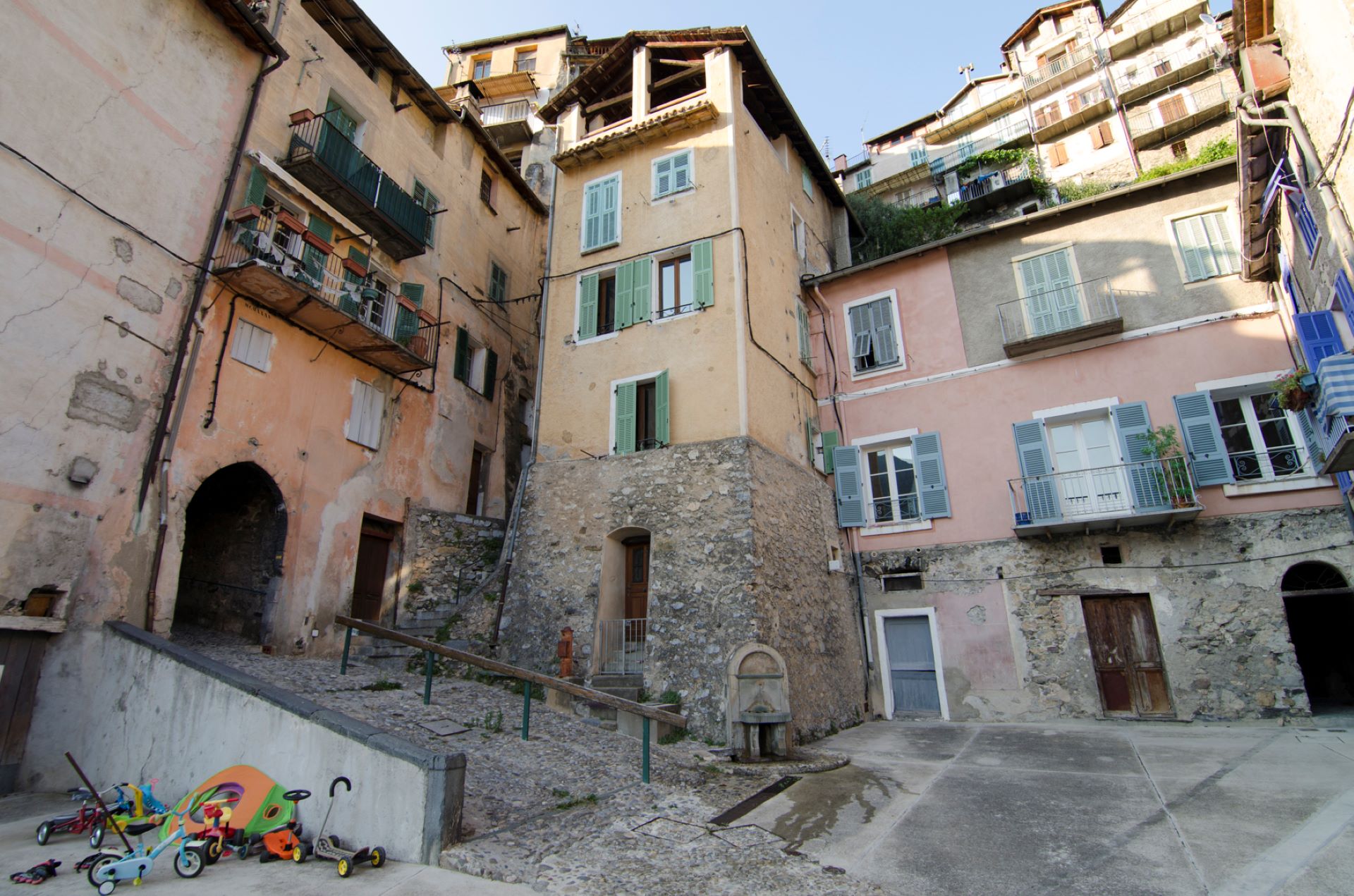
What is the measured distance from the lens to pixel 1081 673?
1162cm

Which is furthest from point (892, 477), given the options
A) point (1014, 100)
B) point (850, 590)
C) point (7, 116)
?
point (1014, 100)

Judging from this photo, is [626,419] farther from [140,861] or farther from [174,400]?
[140,861]

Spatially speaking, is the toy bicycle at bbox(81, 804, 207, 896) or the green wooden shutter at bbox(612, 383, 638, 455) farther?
the green wooden shutter at bbox(612, 383, 638, 455)

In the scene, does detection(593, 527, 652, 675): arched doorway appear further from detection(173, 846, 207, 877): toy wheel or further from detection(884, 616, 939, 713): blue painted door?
detection(173, 846, 207, 877): toy wheel

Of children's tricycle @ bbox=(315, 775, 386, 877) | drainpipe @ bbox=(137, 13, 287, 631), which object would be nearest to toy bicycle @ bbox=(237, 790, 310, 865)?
children's tricycle @ bbox=(315, 775, 386, 877)

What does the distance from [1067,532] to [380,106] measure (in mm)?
16991

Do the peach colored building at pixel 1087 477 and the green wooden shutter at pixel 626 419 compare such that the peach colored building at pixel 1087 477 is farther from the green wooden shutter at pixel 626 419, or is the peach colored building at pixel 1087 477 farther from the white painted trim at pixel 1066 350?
the green wooden shutter at pixel 626 419

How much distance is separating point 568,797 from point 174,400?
8.26 metres

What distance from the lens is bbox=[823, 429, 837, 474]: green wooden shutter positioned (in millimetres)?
14883

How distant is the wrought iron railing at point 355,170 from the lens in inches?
493

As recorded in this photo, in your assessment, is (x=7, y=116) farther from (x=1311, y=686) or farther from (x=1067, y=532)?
(x=1311, y=686)

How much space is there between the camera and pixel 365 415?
13.4 metres

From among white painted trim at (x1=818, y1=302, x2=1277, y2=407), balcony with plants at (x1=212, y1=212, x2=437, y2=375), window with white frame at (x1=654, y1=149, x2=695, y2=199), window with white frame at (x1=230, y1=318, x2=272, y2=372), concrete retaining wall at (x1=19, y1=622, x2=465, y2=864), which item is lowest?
concrete retaining wall at (x1=19, y1=622, x2=465, y2=864)

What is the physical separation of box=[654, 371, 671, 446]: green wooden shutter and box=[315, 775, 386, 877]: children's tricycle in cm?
832
